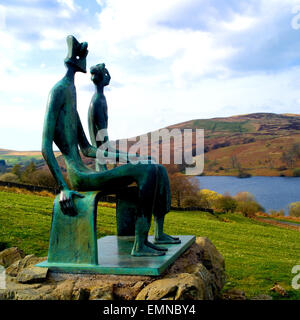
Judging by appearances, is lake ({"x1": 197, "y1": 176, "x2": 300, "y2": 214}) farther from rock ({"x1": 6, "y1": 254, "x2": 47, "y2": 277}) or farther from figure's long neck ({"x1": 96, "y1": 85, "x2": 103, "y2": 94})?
rock ({"x1": 6, "y1": 254, "x2": 47, "y2": 277})

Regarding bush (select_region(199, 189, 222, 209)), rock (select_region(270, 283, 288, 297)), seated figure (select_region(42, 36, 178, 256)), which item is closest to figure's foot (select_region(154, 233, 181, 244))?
seated figure (select_region(42, 36, 178, 256))

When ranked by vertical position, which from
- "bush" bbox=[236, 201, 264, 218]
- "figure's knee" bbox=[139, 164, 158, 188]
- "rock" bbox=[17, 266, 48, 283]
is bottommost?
"bush" bbox=[236, 201, 264, 218]

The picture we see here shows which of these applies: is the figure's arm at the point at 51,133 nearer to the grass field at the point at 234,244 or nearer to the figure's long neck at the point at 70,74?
the figure's long neck at the point at 70,74

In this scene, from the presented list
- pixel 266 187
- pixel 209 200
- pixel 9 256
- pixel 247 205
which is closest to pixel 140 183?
pixel 9 256

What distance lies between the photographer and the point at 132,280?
4.86m

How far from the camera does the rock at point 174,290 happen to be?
14.5ft

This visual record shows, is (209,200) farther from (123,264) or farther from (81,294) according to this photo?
(81,294)

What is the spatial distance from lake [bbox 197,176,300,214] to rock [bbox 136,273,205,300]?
43.0 metres

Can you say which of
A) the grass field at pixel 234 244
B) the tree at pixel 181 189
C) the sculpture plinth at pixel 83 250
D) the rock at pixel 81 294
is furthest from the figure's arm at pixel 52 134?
the tree at pixel 181 189

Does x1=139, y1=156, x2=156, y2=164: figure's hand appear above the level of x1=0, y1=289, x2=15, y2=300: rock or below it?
above

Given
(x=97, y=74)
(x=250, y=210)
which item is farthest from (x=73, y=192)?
(x=250, y=210)

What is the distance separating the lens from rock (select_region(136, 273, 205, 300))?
4426mm

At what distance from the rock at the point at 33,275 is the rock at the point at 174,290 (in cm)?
144
